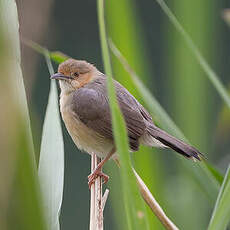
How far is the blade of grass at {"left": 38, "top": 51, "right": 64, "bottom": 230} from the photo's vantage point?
1241 mm

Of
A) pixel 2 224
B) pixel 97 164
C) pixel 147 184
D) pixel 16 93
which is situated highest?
pixel 16 93

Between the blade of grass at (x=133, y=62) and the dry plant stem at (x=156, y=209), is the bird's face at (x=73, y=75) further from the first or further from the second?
the dry plant stem at (x=156, y=209)

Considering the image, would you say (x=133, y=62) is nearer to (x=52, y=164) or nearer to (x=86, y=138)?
(x=52, y=164)

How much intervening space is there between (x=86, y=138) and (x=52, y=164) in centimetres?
91

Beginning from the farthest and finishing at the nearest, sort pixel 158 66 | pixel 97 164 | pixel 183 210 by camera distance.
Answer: pixel 158 66
pixel 97 164
pixel 183 210

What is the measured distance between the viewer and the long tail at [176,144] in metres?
1.72

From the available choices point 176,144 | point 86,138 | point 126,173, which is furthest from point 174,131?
point 86,138

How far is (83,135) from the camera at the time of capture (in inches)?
92.7

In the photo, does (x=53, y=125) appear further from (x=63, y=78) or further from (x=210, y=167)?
(x=63, y=78)

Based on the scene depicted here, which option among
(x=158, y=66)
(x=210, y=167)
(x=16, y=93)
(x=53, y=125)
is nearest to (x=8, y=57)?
(x=16, y=93)

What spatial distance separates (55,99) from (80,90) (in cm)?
73

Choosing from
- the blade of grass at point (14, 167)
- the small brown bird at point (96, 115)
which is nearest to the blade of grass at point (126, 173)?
the blade of grass at point (14, 167)

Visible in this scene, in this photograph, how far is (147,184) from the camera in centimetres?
152

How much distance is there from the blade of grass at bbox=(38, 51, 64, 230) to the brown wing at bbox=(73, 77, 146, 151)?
0.42 m
